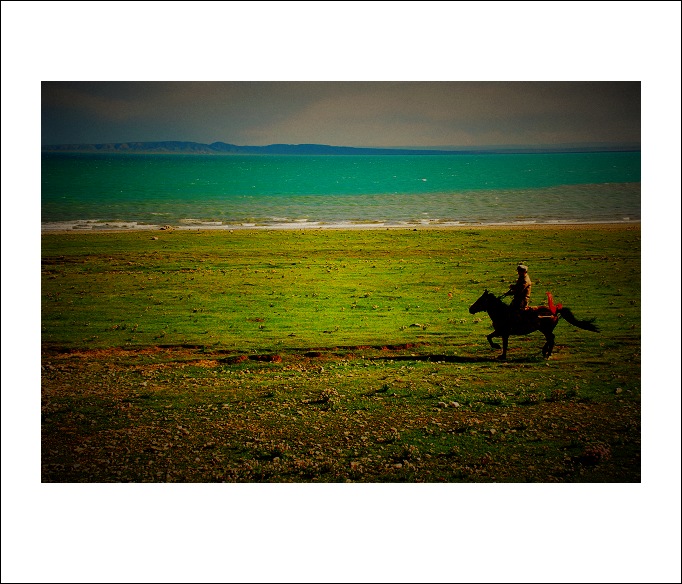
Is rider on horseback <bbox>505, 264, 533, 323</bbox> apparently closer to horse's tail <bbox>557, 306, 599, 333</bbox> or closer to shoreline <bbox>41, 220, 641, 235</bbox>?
horse's tail <bbox>557, 306, 599, 333</bbox>

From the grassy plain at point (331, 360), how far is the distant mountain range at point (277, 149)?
1.57m

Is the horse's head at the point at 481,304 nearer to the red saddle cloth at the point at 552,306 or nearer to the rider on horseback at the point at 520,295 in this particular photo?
the rider on horseback at the point at 520,295

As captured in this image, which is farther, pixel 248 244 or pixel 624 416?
pixel 248 244

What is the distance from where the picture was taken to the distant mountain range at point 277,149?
1180 cm

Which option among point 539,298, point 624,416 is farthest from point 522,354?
point 624,416

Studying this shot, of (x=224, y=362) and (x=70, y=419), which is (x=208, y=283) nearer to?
(x=224, y=362)

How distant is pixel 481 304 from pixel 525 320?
2.65ft

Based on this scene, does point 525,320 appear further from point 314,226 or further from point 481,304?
point 314,226

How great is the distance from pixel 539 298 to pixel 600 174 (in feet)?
8.35

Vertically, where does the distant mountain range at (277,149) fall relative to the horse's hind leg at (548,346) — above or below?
above

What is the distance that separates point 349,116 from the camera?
38.5ft

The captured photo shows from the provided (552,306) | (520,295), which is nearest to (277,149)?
(520,295)

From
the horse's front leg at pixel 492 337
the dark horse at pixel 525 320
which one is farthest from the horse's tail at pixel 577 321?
the horse's front leg at pixel 492 337

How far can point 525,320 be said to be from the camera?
11.2 metres
